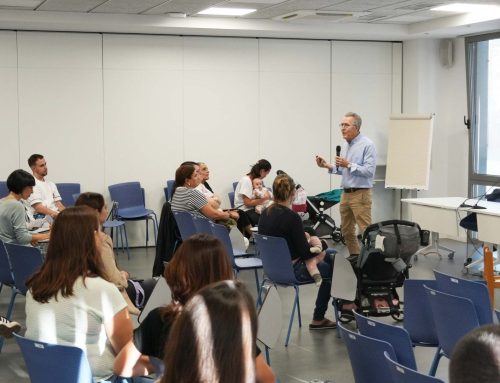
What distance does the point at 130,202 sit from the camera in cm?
1135

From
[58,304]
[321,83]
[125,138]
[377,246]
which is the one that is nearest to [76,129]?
[125,138]

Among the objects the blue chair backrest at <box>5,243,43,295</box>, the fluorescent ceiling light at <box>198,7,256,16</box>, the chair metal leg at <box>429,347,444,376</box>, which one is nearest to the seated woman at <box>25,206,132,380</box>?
the chair metal leg at <box>429,347,444,376</box>

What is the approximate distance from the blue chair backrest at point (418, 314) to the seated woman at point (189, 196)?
11.5ft

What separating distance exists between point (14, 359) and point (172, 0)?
477cm

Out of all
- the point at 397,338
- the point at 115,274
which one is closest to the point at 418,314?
the point at 397,338

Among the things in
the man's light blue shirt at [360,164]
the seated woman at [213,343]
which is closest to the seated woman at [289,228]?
the man's light blue shirt at [360,164]

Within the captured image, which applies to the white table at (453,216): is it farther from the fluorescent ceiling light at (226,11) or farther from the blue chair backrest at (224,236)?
the fluorescent ceiling light at (226,11)

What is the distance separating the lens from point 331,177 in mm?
12891

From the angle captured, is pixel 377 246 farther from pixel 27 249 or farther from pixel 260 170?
pixel 260 170

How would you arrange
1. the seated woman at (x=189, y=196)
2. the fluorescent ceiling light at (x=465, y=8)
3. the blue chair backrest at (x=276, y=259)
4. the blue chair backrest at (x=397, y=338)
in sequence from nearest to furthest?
the blue chair backrest at (x=397, y=338)
the blue chair backrest at (x=276, y=259)
the seated woman at (x=189, y=196)
the fluorescent ceiling light at (x=465, y=8)

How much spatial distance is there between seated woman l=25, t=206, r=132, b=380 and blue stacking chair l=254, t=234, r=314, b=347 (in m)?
2.92

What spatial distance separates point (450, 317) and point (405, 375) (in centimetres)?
163

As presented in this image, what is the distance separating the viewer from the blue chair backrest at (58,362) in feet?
11.5

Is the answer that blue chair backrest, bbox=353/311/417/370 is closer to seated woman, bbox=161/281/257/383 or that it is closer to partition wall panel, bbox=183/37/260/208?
seated woman, bbox=161/281/257/383
